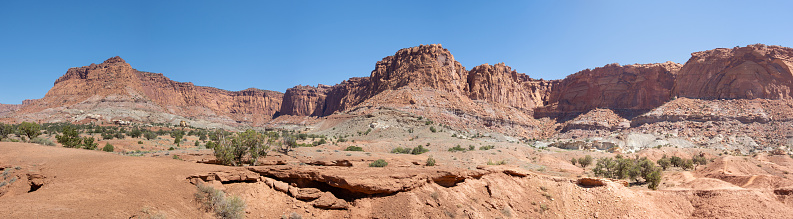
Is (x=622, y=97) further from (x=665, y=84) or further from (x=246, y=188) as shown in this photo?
(x=246, y=188)

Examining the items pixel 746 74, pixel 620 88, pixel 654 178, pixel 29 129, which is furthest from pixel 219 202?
pixel 620 88

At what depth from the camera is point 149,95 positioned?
115312 millimetres

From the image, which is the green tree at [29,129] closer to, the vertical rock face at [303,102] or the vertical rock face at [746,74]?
the vertical rock face at [746,74]

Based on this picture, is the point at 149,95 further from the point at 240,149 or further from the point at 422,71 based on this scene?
the point at 240,149

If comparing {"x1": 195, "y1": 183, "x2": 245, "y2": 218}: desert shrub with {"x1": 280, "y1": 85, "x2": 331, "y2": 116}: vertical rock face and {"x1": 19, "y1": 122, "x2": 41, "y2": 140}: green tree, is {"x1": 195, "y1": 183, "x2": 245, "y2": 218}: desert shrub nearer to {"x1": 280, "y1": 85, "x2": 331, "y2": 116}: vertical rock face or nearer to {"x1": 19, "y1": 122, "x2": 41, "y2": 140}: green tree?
{"x1": 19, "y1": 122, "x2": 41, "y2": 140}: green tree

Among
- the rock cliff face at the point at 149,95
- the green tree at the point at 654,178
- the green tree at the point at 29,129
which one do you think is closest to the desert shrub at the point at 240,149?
the green tree at the point at 29,129

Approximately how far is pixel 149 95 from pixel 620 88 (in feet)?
476

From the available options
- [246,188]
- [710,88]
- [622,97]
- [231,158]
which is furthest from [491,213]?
[622,97]

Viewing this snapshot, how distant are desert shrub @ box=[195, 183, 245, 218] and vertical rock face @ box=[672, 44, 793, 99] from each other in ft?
309

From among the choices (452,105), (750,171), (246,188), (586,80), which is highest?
(586,80)

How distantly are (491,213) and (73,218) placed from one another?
35.9 feet

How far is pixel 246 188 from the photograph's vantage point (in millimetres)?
10148

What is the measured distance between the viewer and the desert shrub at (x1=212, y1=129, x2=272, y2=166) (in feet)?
45.8

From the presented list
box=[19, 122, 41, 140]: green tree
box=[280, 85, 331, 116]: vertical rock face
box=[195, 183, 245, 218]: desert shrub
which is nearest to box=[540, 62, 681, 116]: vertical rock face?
box=[280, 85, 331, 116]: vertical rock face
